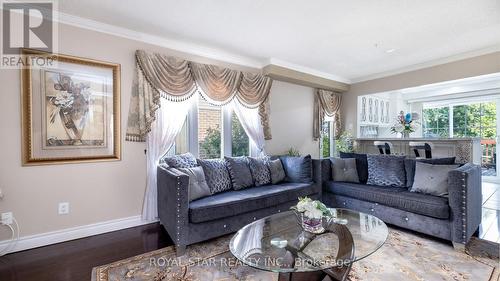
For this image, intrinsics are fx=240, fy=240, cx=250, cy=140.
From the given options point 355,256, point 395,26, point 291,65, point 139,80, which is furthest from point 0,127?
point 395,26

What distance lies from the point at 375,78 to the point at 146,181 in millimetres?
4930

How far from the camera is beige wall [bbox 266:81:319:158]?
4598mm

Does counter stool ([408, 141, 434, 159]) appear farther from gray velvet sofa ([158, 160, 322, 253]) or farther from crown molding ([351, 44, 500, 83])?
gray velvet sofa ([158, 160, 322, 253])

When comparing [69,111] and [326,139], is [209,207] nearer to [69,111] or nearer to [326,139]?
[69,111]

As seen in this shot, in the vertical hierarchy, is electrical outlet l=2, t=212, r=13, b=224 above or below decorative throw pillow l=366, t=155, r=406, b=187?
below

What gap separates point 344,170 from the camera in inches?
147

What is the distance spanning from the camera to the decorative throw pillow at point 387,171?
10.9 ft

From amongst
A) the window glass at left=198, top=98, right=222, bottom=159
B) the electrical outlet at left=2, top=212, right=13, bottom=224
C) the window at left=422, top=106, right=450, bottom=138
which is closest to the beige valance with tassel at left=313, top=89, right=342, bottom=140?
the window glass at left=198, top=98, right=222, bottom=159

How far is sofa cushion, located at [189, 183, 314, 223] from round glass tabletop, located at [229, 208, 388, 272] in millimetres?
556

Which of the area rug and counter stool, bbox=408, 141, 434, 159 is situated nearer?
the area rug

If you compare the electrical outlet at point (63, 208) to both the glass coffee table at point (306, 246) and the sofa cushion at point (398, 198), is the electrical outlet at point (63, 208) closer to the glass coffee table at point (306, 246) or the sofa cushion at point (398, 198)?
the glass coffee table at point (306, 246)

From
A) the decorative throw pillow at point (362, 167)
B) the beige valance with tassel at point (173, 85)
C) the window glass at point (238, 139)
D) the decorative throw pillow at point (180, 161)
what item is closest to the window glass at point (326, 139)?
the decorative throw pillow at point (362, 167)

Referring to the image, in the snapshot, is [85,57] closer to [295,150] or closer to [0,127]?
[0,127]
